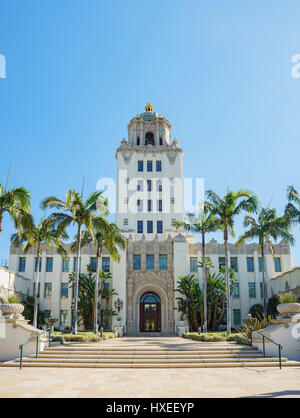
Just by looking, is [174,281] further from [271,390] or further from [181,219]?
[271,390]

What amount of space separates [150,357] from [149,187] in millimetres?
32688

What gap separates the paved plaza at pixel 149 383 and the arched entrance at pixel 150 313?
75.3 feet

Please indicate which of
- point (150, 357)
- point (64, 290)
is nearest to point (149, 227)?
point (64, 290)

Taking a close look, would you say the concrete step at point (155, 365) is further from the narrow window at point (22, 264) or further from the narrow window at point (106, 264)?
the narrow window at point (22, 264)

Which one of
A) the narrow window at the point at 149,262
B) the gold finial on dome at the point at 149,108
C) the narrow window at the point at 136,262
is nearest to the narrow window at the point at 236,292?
the narrow window at the point at 149,262

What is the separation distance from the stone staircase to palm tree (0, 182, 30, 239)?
261 inches

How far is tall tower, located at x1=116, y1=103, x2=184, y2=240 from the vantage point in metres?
45.7

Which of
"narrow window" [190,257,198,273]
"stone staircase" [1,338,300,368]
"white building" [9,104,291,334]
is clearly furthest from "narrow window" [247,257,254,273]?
"stone staircase" [1,338,300,368]

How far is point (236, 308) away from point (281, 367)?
76.7 ft

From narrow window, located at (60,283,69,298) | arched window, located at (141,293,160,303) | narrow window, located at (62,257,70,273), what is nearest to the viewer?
arched window, located at (141,293,160,303)

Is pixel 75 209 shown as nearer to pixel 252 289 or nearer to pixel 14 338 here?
pixel 14 338

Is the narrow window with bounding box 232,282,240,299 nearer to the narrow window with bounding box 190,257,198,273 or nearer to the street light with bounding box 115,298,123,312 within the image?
the narrow window with bounding box 190,257,198,273

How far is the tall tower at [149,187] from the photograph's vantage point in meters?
45.7

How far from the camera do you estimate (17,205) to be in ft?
62.6
